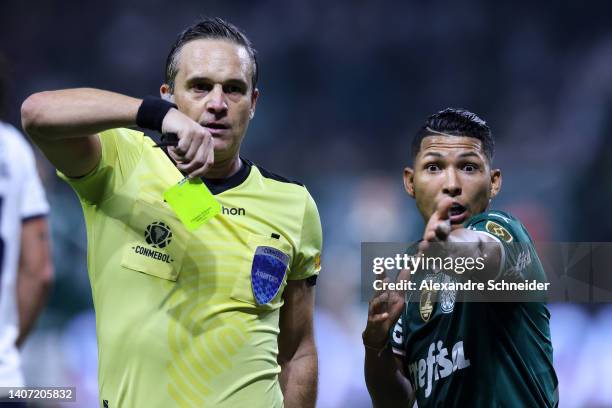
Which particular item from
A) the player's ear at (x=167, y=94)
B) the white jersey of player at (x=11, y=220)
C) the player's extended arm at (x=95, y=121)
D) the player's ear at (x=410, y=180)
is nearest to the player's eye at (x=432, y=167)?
the player's ear at (x=410, y=180)

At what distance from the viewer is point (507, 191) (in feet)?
30.3

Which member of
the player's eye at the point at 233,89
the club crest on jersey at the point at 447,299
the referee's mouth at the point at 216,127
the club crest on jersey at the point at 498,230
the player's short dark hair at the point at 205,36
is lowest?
the club crest on jersey at the point at 447,299

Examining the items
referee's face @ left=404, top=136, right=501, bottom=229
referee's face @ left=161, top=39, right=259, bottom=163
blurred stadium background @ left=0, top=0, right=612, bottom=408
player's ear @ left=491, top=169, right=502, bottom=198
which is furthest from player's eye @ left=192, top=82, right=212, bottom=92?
blurred stadium background @ left=0, top=0, right=612, bottom=408

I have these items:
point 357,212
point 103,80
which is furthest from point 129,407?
point 103,80

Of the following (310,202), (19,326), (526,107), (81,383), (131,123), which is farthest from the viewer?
(526,107)

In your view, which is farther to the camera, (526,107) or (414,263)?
(526,107)

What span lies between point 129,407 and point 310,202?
3.65 ft

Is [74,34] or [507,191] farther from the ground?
[74,34]

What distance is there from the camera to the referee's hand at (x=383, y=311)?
346cm

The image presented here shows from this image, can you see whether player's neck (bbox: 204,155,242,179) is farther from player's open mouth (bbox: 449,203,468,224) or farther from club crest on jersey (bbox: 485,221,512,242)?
club crest on jersey (bbox: 485,221,512,242)

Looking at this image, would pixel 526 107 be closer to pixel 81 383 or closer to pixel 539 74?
pixel 539 74

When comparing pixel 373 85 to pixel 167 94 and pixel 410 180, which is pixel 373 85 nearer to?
pixel 410 180

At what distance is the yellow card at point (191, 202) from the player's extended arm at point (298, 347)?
0.76m

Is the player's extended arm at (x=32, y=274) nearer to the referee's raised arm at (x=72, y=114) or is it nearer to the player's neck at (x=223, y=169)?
the player's neck at (x=223, y=169)
